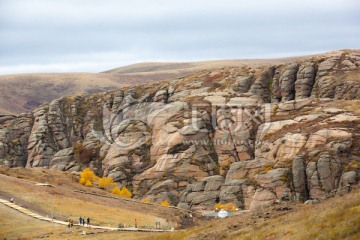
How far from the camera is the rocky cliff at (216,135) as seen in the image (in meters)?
117

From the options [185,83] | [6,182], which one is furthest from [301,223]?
[185,83]

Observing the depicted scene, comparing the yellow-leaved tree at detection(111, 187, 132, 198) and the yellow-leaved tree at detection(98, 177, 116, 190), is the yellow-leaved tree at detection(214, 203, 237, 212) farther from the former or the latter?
the yellow-leaved tree at detection(98, 177, 116, 190)

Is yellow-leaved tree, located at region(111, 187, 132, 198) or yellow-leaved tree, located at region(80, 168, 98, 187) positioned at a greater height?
yellow-leaved tree, located at region(80, 168, 98, 187)

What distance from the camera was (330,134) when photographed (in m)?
121

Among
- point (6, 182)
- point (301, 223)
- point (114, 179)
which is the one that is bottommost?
point (114, 179)

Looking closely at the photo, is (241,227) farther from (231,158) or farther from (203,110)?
(203,110)

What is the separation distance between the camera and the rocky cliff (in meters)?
117

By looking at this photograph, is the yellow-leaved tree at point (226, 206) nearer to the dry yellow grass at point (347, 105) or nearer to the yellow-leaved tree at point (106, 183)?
the yellow-leaved tree at point (106, 183)

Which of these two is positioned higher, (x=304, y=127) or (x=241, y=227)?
(x=241, y=227)

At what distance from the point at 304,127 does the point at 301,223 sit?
88171 mm

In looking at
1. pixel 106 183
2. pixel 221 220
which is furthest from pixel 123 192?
pixel 221 220

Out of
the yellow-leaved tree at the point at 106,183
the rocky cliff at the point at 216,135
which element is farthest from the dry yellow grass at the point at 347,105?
the yellow-leaved tree at the point at 106,183

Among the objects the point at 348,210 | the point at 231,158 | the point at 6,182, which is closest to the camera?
the point at 348,210

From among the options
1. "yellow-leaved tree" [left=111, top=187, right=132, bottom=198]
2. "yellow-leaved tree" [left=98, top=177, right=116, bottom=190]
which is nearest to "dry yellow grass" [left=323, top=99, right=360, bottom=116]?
"yellow-leaved tree" [left=111, top=187, right=132, bottom=198]
